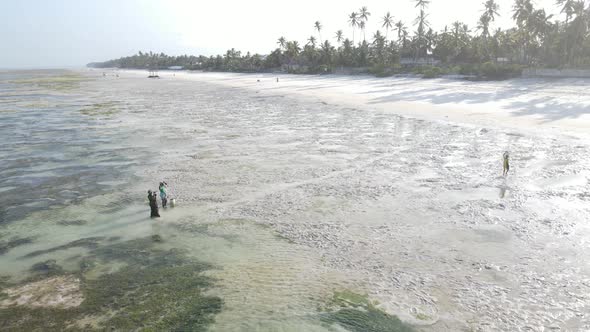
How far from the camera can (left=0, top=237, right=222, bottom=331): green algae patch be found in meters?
10.0

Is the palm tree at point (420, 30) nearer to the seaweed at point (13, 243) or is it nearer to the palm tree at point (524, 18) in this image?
the palm tree at point (524, 18)

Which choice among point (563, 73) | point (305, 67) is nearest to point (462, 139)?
point (563, 73)

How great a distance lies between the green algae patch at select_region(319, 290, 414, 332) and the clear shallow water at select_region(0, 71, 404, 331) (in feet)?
0.11

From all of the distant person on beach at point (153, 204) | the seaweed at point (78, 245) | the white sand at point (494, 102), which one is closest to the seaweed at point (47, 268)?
the seaweed at point (78, 245)

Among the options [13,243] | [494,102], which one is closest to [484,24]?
[494,102]

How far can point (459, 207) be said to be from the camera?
16.9 m

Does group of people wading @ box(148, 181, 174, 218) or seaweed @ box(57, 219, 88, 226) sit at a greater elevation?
group of people wading @ box(148, 181, 174, 218)

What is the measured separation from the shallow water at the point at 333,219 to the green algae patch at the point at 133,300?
340 millimetres

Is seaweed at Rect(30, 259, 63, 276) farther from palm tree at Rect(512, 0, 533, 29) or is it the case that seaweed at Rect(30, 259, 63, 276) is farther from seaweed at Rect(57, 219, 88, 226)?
palm tree at Rect(512, 0, 533, 29)

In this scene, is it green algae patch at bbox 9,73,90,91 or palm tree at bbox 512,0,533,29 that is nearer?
palm tree at bbox 512,0,533,29

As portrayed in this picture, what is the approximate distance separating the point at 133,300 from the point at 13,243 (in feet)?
23.4

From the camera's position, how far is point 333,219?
1628cm

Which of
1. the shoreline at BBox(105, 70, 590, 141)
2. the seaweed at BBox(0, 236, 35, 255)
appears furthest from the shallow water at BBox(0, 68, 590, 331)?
the shoreline at BBox(105, 70, 590, 141)

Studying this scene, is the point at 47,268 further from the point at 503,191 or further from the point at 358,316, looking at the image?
the point at 503,191
